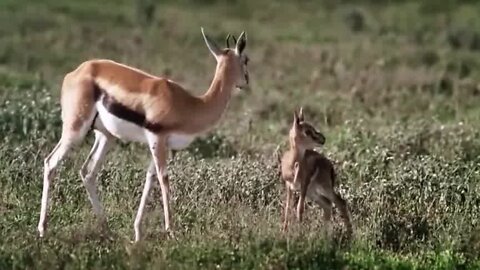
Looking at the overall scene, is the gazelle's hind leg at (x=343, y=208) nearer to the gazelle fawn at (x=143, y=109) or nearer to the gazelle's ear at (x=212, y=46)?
the gazelle fawn at (x=143, y=109)

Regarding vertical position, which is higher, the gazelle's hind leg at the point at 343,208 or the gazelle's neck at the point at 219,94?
the gazelle's neck at the point at 219,94

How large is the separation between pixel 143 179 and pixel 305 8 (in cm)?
3483

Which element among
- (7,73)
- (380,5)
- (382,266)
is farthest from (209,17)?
(382,266)

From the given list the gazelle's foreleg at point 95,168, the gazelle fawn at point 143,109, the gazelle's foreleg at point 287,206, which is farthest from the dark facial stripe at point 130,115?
the gazelle's foreleg at point 287,206

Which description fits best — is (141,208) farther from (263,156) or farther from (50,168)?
(263,156)

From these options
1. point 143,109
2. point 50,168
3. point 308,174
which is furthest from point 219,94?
point 50,168

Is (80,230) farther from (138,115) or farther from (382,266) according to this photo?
(382,266)

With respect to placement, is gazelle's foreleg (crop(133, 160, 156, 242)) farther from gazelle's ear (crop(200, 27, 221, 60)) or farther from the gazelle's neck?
gazelle's ear (crop(200, 27, 221, 60))

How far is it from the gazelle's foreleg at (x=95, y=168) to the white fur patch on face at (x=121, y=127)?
2.48ft

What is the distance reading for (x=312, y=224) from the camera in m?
11.0

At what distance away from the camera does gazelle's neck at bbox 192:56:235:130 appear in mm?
10930

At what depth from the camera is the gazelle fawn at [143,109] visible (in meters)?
10.6

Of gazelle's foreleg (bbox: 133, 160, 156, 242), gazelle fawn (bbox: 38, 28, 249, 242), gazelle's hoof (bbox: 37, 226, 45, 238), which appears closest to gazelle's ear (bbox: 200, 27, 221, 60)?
gazelle fawn (bbox: 38, 28, 249, 242)

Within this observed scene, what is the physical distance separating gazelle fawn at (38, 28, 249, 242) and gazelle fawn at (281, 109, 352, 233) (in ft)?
2.57
